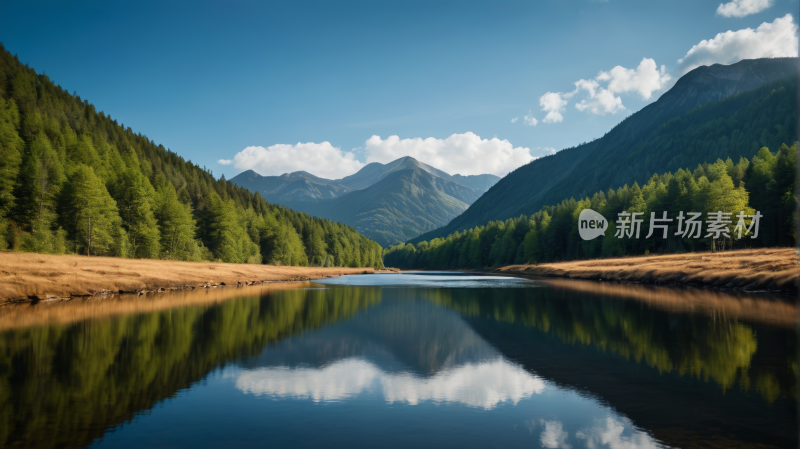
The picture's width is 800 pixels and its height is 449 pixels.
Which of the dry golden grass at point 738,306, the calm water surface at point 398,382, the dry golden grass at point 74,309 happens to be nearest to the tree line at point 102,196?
the dry golden grass at point 74,309

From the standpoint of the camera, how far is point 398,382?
13930mm

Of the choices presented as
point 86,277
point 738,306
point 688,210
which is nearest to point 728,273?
point 738,306

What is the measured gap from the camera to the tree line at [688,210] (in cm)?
8269

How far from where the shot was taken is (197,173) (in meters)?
134

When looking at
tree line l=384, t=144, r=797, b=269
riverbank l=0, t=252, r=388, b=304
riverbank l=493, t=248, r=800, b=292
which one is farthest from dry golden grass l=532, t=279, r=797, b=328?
tree line l=384, t=144, r=797, b=269

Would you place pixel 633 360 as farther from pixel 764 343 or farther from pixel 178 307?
pixel 178 307

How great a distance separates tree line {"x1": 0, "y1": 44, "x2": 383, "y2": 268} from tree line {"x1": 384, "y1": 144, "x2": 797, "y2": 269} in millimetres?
82186

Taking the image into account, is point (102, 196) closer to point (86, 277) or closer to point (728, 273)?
point (86, 277)

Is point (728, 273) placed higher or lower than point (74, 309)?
higher

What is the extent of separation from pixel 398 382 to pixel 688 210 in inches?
4121

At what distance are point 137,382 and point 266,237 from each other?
115 meters

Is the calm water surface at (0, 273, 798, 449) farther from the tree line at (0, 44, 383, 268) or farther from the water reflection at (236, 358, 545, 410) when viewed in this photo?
the tree line at (0, 44, 383, 268)

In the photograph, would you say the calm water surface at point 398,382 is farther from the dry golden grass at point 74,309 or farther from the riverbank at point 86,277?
the riverbank at point 86,277

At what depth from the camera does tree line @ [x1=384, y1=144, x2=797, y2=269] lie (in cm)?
8269
